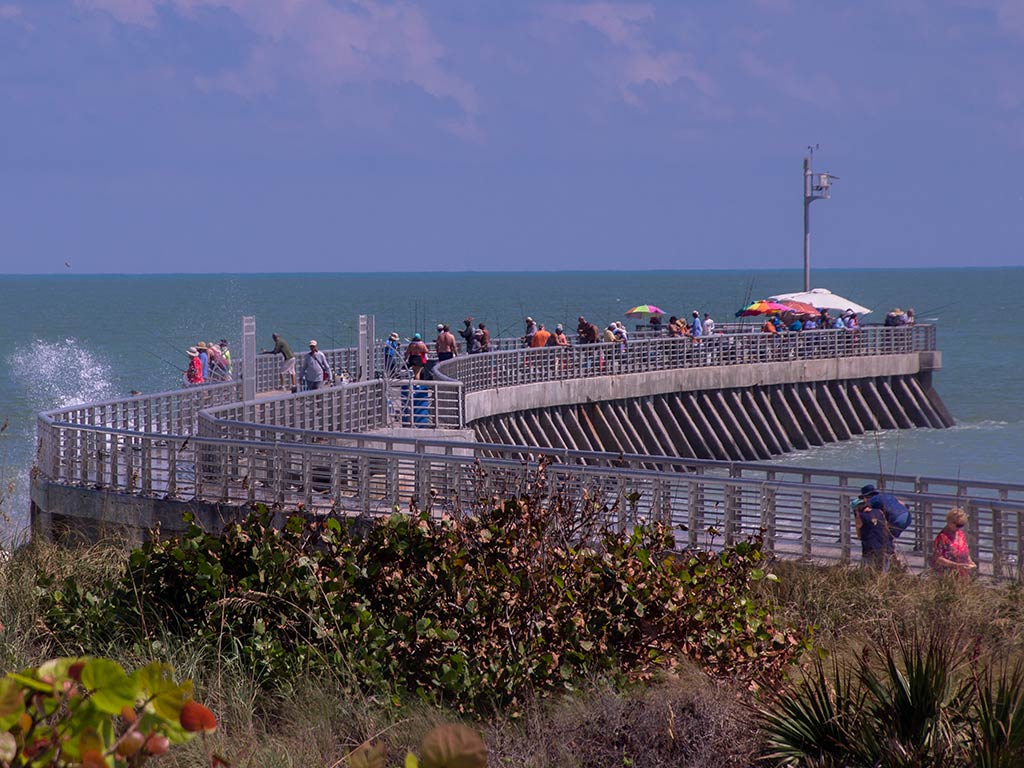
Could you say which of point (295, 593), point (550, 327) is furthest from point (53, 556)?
point (550, 327)

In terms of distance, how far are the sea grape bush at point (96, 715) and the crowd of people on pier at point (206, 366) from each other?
84.2 feet

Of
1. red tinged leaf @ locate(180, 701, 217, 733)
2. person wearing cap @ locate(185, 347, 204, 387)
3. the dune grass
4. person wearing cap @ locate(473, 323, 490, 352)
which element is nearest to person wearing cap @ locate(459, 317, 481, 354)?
person wearing cap @ locate(473, 323, 490, 352)

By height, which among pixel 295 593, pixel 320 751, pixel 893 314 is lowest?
pixel 320 751

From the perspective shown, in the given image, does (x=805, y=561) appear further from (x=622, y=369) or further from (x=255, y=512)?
(x=622, y=369)

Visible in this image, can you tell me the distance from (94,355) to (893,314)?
59438mm

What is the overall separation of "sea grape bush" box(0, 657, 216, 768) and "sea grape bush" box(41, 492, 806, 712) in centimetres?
408

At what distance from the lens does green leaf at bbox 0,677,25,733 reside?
2.56 meters

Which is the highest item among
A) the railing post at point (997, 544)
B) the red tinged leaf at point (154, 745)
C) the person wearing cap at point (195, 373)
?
the person wearing cap at point (195, 373)

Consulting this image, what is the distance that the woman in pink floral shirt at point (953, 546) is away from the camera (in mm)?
10656

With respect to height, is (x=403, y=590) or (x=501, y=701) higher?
(x=403, y=590)

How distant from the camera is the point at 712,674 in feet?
23.5

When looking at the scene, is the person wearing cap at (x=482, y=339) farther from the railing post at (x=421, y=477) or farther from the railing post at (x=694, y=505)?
the railing post at (x=694, y=505)

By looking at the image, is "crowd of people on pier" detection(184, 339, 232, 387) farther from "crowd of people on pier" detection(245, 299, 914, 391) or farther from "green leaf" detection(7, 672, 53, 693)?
"green leaf" detection(7, 672, 53, 693)

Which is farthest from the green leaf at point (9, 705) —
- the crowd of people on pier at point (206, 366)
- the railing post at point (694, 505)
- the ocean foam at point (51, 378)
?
the ocean foam at point (51, 378)
